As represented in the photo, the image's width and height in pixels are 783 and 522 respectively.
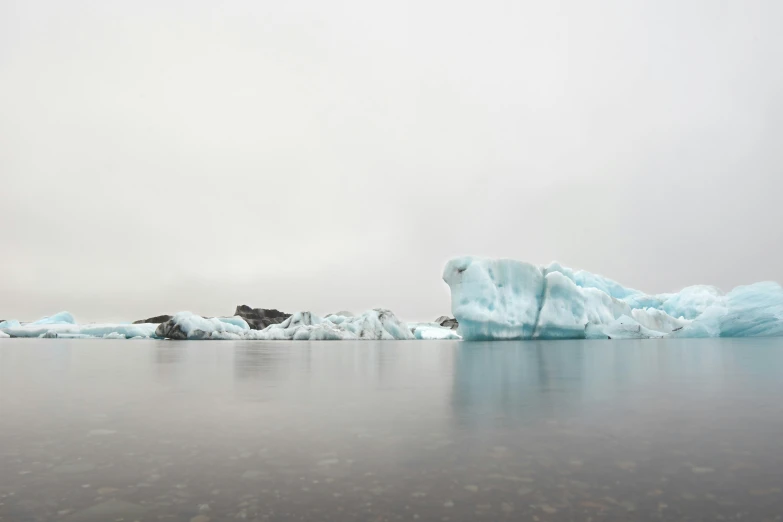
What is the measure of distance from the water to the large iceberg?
22.9m

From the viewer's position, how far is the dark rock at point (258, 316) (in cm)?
6006

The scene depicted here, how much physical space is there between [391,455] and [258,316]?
60.6 metres

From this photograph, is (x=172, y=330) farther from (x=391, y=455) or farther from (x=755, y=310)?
(x=755, y=310)

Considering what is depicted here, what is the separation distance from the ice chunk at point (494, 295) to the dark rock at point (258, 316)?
3512 centimetres

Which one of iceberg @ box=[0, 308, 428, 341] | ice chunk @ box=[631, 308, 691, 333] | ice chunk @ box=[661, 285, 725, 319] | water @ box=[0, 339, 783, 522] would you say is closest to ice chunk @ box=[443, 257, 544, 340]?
ice chunk @ box=[631, 308, 691, 333]

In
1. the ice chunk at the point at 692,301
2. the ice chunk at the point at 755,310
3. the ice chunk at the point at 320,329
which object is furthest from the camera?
the ice chunk at the point at 320,329

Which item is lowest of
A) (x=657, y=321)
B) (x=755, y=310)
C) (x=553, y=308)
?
(x=657, y=321)

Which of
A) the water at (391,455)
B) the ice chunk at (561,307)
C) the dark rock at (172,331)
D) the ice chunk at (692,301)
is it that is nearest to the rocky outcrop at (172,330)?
the dark rock at (172,331)

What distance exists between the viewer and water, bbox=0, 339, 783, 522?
2576mm

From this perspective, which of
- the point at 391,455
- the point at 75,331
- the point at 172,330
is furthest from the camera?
the point at 75,331

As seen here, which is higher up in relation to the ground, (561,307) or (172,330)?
(561,307)

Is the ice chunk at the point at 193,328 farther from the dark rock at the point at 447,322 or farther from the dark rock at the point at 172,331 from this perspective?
the dark rock at the point at 447,322

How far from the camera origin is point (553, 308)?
31.1 meters

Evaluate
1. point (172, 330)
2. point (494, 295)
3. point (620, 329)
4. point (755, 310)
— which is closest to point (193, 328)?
point (172, 330)
